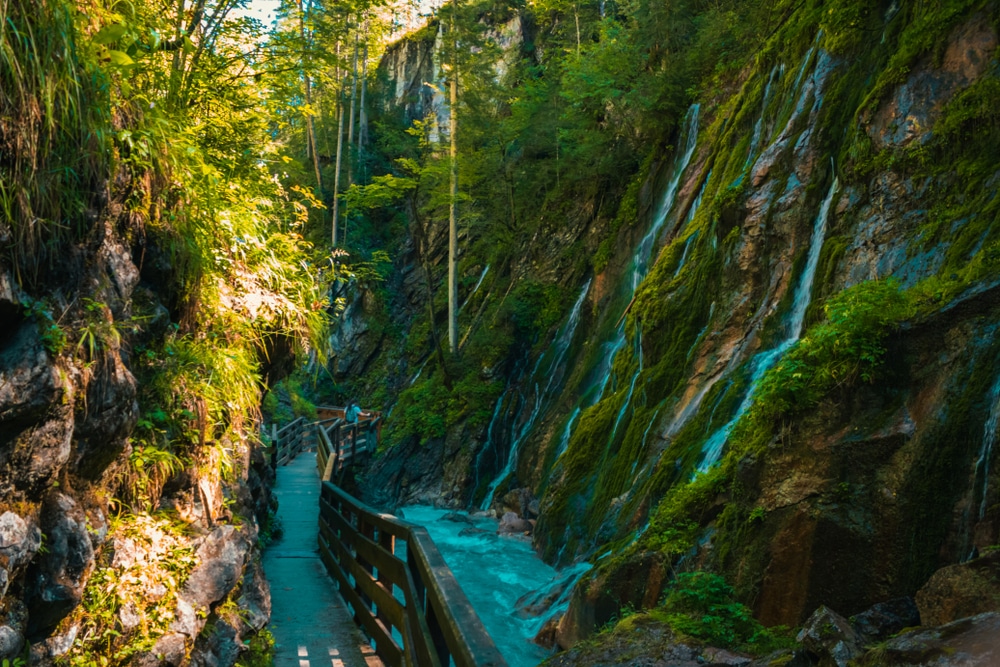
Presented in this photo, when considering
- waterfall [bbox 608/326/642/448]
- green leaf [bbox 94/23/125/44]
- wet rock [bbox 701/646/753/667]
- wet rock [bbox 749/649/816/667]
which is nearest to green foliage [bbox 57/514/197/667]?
green leaf [bbox 94/23/125/44]

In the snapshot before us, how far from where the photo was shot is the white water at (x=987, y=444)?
13.6 ft

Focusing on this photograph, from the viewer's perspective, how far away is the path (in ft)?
17.6

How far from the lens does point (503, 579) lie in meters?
10.1

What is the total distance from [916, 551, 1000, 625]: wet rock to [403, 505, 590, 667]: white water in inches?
118

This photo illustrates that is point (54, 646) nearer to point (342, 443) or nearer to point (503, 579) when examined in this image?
point (503, 579)

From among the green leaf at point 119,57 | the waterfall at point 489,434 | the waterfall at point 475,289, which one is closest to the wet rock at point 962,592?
the green leaf at point 119,57

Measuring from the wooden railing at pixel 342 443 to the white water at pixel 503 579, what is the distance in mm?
2329

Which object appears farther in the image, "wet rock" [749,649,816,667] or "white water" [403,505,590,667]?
"white water" [403,505,590,667]

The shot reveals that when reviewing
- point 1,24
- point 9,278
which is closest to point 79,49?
point 1,24

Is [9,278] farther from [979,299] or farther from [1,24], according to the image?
[979,299]

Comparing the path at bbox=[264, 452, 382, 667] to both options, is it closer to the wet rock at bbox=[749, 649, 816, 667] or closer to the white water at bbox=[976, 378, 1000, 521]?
the wet rock at bbox=[749, 649, 816, 667]

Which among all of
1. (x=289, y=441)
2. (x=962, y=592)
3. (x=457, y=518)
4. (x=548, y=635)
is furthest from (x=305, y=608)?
(x=289, y=441)

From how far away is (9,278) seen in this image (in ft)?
10.8

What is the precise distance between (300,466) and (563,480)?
8.65 m
